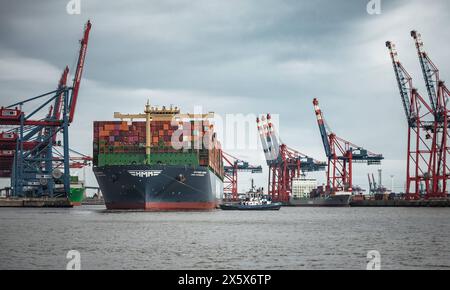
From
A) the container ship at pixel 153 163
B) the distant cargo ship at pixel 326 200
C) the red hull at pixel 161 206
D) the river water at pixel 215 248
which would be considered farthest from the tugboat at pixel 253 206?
the river water at pixel 215 248

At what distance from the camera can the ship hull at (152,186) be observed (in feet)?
263

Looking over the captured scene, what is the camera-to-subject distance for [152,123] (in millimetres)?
87500

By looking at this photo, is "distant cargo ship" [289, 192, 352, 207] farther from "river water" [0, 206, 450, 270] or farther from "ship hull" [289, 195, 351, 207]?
"river water" [0, 206, 450, 270]

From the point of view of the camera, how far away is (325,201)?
A: 174625 millimetres

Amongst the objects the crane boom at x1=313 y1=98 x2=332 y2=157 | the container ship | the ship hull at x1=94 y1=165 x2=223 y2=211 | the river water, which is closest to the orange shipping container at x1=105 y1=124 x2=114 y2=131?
the container ship

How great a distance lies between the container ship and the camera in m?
80.9

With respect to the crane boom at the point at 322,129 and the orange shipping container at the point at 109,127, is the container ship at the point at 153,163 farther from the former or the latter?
the crane boom at the point at 322,129

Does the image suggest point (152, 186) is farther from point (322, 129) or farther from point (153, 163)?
point (322, 129)

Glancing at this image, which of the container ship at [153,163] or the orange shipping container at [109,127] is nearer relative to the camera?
the container ship at [153,163]

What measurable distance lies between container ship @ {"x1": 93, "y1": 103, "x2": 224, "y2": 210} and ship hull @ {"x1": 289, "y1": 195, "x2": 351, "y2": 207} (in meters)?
84.2

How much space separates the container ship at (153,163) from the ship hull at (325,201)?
8419 centimetres

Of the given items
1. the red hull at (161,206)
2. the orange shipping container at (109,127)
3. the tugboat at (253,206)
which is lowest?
the tugboat at (253,206)
